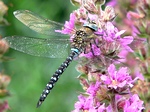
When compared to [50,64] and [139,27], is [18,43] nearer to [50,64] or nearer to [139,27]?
[139,27]

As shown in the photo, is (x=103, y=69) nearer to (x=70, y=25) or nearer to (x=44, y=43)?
(x=70, y=25)

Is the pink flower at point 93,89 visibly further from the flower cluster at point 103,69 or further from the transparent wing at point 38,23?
the transparent wing at point 38,23

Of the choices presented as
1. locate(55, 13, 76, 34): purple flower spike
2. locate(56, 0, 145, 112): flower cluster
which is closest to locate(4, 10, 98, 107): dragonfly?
locate(55, 13, 76, 34): purple flower spike

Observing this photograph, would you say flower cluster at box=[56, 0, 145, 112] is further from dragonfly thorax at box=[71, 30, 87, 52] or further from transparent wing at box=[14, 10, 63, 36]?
transparent wing at box=[14, 10, 63, 36]

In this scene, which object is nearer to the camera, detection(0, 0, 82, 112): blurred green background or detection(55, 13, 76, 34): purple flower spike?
detection(55, 13, 76, 34): purple flower spike

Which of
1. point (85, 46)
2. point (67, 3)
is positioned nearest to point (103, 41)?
point (85, 46)

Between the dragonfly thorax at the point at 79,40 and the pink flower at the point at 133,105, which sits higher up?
the dragonfly thorax at the point at 79,40

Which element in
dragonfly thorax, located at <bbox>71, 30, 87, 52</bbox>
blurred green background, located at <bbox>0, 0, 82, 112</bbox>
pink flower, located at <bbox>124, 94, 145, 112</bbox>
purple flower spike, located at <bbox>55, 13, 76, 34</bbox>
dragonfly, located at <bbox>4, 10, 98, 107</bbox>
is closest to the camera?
pink flower, located at <bbox>124, 94, 145, 112</bbox>

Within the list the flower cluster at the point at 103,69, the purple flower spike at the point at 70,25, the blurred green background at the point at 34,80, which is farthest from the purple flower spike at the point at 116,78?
the blurred green background at the point at 34,80
